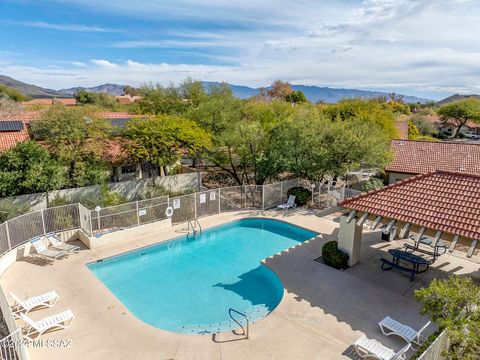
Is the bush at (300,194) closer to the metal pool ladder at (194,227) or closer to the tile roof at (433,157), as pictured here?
the metal pool ladder at (194,227)

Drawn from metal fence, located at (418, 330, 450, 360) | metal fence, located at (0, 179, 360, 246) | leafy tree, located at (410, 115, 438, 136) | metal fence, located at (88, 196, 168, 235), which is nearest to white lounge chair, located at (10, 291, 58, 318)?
metal fence, located at (0, 179, 360, 246)

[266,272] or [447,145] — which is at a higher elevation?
[447,145]

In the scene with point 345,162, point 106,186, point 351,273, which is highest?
point 345,162

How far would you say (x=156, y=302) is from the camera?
1266cm

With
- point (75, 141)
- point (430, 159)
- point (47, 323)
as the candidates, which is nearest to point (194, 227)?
point (75, 141)

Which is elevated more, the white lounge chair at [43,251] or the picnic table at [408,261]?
the picnic table at [408,261]

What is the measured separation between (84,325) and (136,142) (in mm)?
13574

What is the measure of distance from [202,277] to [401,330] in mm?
8079

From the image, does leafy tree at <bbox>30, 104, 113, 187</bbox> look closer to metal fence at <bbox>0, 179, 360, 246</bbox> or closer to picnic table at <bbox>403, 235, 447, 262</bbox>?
metal fence at <bbox>0, 179, 360, 246</bbox>

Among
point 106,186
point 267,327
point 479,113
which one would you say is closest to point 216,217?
point 106,186

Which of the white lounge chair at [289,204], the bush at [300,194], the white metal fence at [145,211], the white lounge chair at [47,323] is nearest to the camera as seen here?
the white lounge chair at [47,323]

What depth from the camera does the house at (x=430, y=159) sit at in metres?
25.2

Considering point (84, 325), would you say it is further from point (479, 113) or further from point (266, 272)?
point (479, 113)

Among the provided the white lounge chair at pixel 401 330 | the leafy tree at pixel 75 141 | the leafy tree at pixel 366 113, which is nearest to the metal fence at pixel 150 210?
the leafy tree at pixel 75 141
